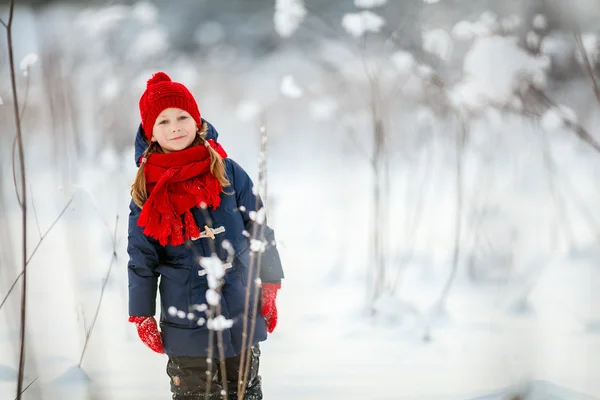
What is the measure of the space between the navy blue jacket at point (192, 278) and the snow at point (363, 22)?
1.76 feet

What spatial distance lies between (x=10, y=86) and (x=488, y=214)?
1.33 meters

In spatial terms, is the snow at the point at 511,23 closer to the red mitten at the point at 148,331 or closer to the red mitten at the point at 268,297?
the red mitten at the point at 268,297

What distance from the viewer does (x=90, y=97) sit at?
166 cm

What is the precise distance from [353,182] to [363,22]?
42 cm

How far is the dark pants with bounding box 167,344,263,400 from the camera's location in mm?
1320

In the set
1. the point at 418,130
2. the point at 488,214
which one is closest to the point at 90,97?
the point at 418,130

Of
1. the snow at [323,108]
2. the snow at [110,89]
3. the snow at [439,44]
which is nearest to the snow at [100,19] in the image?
the snow at [110,89]

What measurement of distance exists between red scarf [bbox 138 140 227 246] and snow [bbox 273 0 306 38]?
489 millimetres

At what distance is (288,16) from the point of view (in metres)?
1.61

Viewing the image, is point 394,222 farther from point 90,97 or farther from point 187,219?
point 90,97

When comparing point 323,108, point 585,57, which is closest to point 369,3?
point 323,108

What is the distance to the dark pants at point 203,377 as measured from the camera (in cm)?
132

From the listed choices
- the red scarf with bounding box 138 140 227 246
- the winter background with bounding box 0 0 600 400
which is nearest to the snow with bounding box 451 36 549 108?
the winter background with bounding box 0 0 600 400

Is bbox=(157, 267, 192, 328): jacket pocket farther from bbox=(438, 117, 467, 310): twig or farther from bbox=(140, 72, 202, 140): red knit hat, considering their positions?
bbox=(438, 117, 467, 310): twig
